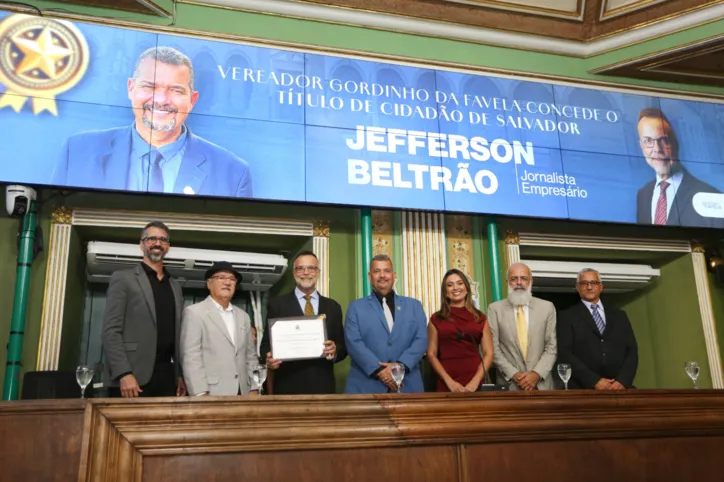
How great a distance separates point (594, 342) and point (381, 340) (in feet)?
3.72

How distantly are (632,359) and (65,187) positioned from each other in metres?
3.21

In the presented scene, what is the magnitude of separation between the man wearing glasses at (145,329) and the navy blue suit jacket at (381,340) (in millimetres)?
799

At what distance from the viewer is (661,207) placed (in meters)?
4.67

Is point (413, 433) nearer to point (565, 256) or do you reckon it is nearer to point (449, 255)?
point (449, 255)

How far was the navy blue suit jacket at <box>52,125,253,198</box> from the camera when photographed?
3.68 meters

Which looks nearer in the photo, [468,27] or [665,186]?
[665,186]

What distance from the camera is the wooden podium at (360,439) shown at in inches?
50.3

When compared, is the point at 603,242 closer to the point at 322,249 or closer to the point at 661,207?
the point at 661,207

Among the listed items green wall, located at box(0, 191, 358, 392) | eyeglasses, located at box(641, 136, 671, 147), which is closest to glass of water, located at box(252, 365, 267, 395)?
green wall, located at box(0, 191, 358, 392)

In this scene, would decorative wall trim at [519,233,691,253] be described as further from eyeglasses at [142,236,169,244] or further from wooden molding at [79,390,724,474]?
wooden molding at [79,390,724,474]

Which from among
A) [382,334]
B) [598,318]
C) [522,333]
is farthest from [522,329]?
[382,334]

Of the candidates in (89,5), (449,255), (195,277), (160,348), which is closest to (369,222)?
(449,255)

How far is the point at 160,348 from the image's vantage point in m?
Answer: 2.81

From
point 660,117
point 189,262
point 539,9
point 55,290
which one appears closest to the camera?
point 55,290
